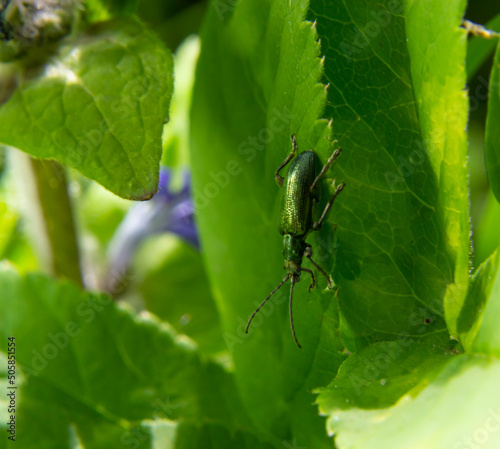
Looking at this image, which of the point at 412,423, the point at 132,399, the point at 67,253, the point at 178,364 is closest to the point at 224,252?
the point at 178,364

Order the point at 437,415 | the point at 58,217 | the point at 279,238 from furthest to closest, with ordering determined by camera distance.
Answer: the point at 58,217, the point at 279,238, the point at 437,415

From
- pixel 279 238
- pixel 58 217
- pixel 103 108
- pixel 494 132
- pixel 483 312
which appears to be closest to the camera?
pixel 483 312

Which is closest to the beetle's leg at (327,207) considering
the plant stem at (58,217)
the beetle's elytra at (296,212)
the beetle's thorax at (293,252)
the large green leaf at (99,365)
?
the beetle's elytra at (296,212)

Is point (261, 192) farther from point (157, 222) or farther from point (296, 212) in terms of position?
point (157, 222)

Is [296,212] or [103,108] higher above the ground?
[103,108]

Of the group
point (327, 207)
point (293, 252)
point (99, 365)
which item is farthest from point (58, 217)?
point (327, 207)

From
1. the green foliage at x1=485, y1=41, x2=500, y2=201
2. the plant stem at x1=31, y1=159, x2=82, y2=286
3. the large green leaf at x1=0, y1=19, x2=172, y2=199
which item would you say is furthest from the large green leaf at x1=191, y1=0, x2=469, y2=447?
the plant stem at x1=31, y1=159, x2=82, y2=286

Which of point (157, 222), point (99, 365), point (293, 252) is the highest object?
point (293, 252)

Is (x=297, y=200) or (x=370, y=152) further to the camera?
(x=297, y=200)

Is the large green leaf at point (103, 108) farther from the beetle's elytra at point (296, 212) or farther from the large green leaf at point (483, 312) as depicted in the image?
the large green leaf at point (483, 312)
